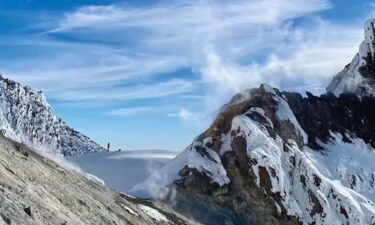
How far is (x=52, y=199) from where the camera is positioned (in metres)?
30.4

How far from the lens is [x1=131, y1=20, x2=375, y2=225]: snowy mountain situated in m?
55.6

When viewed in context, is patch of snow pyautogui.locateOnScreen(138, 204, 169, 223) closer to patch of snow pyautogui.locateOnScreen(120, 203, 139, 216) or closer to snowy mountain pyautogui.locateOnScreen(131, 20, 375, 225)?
patch of snow pyautogui.locateOnScreen(120, 203, 139, 216)

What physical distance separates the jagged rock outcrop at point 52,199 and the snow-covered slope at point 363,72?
126ft

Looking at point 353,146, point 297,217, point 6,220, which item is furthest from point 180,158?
point 6,220

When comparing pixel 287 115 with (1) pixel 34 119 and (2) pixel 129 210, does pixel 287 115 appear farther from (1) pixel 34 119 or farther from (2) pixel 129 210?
(1) pixel 34 119

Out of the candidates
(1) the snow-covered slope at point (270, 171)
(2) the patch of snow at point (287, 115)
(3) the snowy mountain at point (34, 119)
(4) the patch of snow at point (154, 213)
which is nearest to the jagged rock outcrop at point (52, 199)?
(4) the patch of snow at point (154, 213)

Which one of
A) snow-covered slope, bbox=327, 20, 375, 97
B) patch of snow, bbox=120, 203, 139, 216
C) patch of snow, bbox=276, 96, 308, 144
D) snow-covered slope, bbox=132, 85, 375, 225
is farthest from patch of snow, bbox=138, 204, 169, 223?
snow-covered slope, bbox=327, 20, 375, 97

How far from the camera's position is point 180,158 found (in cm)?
6094

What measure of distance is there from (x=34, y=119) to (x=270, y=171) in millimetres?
98836

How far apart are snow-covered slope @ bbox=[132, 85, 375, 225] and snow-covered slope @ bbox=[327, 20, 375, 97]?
12768mm

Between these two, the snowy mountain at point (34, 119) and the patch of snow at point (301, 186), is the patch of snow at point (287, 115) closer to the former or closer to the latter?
the patch of snow at point (301, 186)

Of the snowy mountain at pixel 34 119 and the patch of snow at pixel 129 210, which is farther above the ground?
the snowy mountain at pixel 34 119

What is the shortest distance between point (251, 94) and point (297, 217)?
14654 mm

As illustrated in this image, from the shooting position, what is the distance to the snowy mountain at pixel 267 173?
5562 centimetres
